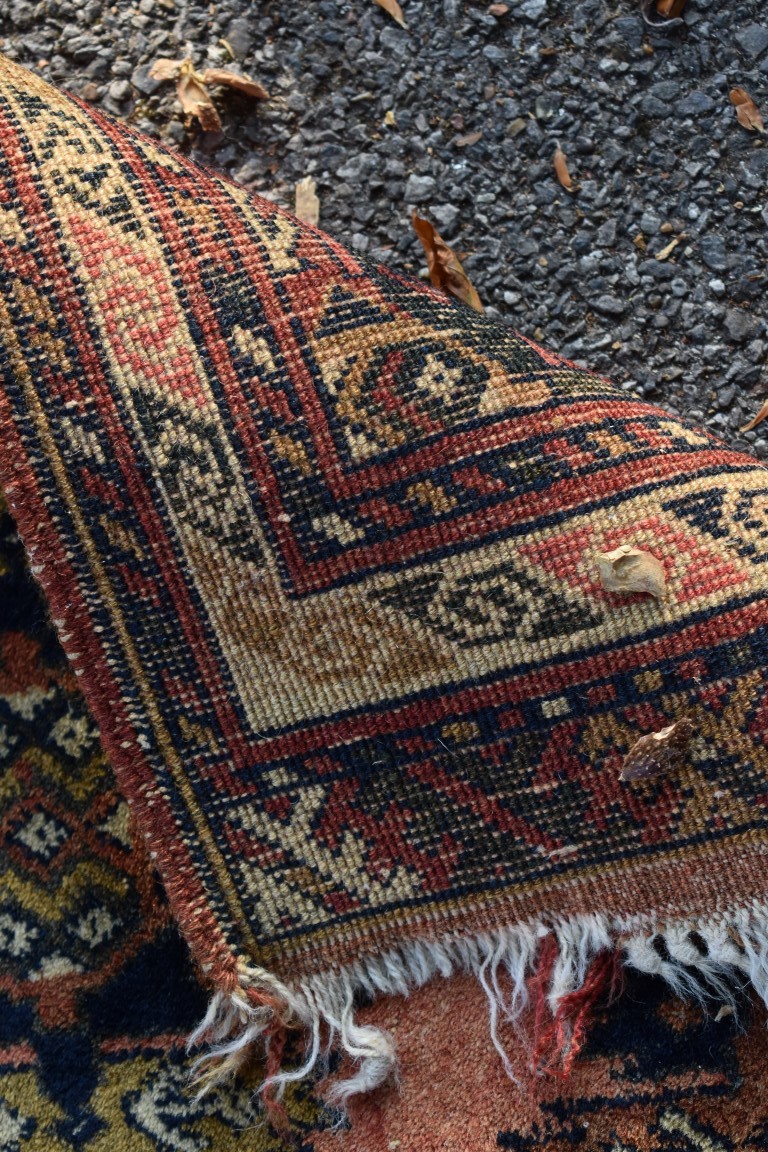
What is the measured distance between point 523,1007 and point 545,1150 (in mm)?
155

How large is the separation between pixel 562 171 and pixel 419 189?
0.67 feet

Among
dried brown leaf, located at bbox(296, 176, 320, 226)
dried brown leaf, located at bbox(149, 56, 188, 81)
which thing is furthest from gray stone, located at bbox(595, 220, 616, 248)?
dried brown leaf, located at bbox(149, 56, 188, 81)

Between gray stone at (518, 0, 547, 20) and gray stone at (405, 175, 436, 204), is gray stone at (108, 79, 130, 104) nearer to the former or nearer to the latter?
gray stone at (405, 175, 436, 204)

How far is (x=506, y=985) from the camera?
119cm

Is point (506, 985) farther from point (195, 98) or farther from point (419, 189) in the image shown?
point (195, 98)

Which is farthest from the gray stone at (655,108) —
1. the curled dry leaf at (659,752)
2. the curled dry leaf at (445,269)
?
the curled dry leaf at (659,752)

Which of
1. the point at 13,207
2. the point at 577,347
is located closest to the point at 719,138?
the point at 577,347

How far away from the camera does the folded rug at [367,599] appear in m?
1.09

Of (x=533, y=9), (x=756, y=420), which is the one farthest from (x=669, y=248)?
(x=533, y=9)

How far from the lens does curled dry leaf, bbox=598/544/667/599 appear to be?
3.48 feet

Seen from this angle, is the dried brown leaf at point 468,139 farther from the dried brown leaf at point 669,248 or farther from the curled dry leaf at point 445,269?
the dried brown leaf at point 669,248

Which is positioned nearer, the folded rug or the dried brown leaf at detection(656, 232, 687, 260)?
the folded rug

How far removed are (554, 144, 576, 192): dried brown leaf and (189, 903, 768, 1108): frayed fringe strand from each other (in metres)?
1.00

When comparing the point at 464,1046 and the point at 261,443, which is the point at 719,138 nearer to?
the point at 261,443
